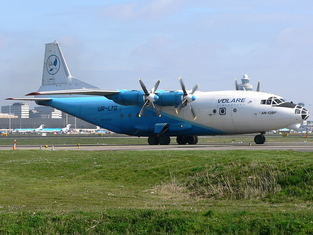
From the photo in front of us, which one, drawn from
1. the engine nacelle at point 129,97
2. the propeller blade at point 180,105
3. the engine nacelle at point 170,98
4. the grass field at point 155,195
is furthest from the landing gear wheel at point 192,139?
the grass field at point 155,195

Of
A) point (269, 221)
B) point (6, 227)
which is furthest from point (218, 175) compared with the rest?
point (6, 227)

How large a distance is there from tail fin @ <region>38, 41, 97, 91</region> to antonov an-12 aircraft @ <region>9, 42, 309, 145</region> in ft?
13.4

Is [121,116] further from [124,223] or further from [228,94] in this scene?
[124,223]

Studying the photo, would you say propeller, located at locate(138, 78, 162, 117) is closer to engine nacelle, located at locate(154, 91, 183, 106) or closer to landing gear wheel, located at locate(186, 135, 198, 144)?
engine nacelle, located at locate(154, 91, 183, 106)

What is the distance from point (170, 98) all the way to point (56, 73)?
1827cm

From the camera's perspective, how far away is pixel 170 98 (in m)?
46.6

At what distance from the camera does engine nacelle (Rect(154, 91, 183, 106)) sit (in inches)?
1825

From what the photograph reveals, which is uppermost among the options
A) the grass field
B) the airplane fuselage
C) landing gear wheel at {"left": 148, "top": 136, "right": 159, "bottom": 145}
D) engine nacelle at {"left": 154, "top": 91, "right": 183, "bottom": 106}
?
engine nacelle at {"left": 154, "top": 91, "right": 183, "bottom": 106}

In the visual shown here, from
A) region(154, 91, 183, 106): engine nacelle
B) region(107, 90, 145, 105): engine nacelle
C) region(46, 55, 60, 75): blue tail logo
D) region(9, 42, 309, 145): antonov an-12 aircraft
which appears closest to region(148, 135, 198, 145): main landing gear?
region(9, 42, 309, 145): antonov an-12 aircraft

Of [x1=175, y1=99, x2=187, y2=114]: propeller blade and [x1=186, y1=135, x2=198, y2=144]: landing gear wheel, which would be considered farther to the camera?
[x1=186, y1=135, x2=198, y2=144]: landing gear wheel

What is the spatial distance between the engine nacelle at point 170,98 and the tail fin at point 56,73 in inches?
544

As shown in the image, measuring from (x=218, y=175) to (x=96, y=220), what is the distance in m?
9.97

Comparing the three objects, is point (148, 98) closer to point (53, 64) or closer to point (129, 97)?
point (129, 97)

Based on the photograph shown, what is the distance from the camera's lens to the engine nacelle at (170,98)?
152 feet
